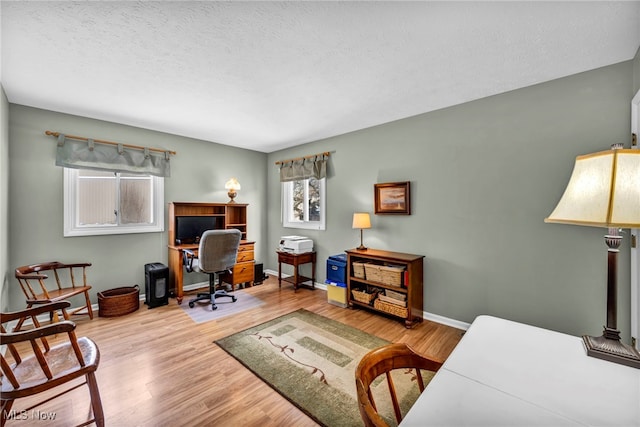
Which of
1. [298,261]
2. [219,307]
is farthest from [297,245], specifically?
[219,307]

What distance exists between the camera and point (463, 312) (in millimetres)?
2885

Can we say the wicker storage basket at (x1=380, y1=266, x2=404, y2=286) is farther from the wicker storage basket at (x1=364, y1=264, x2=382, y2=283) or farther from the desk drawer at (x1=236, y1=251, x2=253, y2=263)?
the desk drawer at (x1=236, y1=251, x2=253, y2=263)

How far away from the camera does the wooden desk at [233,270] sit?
3.65 m

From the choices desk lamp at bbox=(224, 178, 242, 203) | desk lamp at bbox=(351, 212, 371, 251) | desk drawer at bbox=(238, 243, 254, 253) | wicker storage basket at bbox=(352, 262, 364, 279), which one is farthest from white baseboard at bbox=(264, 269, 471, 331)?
desk lamp at bbox=(224, 178, 242, 203)

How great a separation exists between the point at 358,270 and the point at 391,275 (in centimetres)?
48

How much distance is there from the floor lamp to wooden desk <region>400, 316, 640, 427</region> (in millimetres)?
64

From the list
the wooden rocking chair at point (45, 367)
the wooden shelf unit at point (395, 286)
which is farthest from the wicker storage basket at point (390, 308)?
the wooden rocking chair at point (45, 367)

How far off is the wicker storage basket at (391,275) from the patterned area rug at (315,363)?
644 mm

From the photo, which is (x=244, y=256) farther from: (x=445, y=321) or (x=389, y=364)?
(x=389, y=364)

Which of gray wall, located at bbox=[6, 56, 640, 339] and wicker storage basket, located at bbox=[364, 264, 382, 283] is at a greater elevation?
gray wall, located at bbox=[6, 56, 640, 339]

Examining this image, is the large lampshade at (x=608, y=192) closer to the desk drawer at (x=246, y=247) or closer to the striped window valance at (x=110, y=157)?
the desk drawer at (x=246, y=247)

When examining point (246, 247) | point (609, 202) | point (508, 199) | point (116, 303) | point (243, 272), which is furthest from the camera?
point (246, 247)

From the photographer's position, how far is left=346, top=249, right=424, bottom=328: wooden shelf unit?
293 centimetres

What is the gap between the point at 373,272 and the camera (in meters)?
3.21
